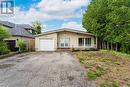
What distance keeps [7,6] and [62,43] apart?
11.5m

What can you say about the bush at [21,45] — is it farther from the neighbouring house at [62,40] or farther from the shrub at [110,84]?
the shrub at [110,84]

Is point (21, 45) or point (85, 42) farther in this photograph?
point (85, 42)

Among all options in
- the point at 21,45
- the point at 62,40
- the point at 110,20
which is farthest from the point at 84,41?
the point at 21,45

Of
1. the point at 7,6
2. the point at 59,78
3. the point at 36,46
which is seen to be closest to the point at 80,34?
the point at 36,46

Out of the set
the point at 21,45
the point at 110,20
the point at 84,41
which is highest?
the point at 110,20

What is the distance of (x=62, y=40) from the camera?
39000mm

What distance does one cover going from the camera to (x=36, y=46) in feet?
126

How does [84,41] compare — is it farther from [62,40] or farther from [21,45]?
[21,45]

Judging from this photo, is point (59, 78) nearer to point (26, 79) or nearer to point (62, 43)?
point (26, 79)


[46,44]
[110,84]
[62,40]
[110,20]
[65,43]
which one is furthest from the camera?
[62,40]

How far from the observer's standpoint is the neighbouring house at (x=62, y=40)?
38.6 meters

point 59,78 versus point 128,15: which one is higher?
point 128,15

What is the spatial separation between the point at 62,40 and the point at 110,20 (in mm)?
9506

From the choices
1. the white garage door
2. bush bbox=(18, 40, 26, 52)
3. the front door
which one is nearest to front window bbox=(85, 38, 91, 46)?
the front door
